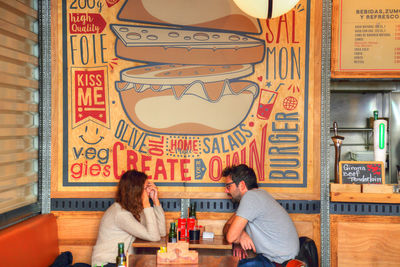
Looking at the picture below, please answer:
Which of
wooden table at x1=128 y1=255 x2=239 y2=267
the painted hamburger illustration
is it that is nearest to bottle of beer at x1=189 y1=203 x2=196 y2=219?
the painted hamburger illustration

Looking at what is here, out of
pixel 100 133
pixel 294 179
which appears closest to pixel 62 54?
pixel 100 133

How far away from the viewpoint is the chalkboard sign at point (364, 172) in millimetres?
3398

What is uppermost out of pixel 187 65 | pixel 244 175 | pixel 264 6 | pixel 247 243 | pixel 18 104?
pixel 264 6

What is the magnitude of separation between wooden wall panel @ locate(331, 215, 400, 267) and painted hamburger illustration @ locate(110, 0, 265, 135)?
4.55ft

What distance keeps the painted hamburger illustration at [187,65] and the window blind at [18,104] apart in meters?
0.78

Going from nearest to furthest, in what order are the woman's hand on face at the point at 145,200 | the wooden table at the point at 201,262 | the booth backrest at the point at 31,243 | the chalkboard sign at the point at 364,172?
the wooden table at the point at 201,262 < the booth backrest at the point at 31,243 < the woman's hand on face at the point at 145,200 < the chalkboard sign at the point at 364,172

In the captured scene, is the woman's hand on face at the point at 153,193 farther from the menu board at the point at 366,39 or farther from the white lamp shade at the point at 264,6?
the menu board at the point at 366,39

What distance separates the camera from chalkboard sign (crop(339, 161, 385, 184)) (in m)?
3.40

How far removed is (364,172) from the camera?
11.2 ft

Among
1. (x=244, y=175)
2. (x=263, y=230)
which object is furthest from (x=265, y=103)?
(x=263, y=230)

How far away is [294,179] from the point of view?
3.51 metres

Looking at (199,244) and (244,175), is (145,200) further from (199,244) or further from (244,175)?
(244,175)

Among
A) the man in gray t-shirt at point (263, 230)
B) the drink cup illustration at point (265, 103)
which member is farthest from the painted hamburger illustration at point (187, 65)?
the man in gray t-shirt at point (263, 230)

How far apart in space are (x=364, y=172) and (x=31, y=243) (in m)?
2.87
